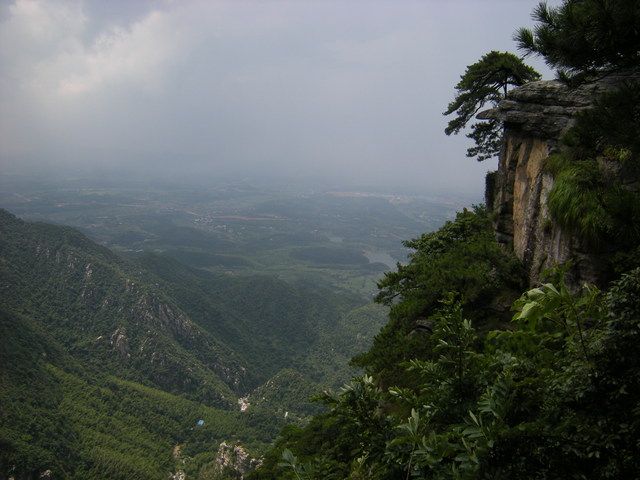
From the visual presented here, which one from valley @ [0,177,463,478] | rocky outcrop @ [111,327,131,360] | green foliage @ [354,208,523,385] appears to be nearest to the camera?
green foliage @ [354,208,523,385]

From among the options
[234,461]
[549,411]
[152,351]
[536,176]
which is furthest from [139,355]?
[549,411]

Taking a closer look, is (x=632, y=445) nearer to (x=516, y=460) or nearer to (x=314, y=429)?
(x=516, y=460)

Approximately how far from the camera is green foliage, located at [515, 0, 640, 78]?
523cm

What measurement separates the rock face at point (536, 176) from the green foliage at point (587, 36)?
2.46 metres

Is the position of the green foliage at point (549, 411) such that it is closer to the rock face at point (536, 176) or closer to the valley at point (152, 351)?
the rock face at point (536, 176)

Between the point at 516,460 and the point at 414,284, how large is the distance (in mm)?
11435

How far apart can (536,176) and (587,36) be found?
18.8 ft

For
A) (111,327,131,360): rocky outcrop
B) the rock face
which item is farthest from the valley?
the rock face

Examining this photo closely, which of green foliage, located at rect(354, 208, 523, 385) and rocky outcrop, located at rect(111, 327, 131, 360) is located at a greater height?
green foliage, located at rect(354, 208, 523, 385)

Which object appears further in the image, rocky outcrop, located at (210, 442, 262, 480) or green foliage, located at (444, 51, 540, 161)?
rocky outcrop, located at (210, 442, 262, 480)

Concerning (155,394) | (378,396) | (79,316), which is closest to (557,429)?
(378,396)

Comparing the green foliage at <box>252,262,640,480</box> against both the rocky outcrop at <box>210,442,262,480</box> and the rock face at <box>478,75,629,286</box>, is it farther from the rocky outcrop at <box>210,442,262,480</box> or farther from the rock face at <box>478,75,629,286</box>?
the rocky outcrop at <box>210,442,262,480</box>

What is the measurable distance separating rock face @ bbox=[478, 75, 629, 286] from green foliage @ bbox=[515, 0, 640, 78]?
97.0 inches

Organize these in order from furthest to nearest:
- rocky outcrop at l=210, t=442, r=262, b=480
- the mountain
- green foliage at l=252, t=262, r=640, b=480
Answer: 1. the mountain
2. rocky outcrop at l=210, t=442, r=262, b=480
3. green foliage at l=252, t=262, r=640, b=480
